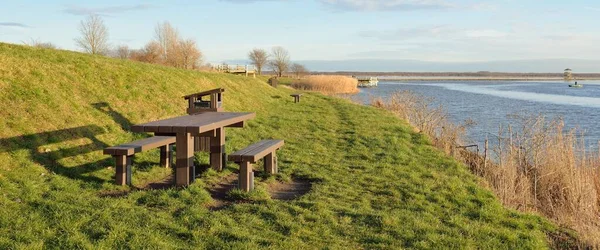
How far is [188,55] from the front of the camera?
4047cm

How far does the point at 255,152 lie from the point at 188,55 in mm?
34132

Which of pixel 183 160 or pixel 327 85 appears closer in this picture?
pixel 183 160

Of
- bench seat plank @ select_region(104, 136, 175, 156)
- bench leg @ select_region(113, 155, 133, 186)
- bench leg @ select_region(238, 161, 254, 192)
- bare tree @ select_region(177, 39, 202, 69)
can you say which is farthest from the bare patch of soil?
bare tree @ select_region(177, 39, 202, 69)

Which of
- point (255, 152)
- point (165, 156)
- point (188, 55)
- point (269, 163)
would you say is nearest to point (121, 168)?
point (165, 156)

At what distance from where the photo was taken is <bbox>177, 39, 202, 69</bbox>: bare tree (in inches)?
1559

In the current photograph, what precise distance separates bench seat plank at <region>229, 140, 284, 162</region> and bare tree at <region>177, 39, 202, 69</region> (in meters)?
31.5

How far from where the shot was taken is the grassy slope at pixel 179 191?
5.82 m

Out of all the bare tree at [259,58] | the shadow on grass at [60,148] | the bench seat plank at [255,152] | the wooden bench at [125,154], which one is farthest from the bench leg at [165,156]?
the bare tree at [259,58]

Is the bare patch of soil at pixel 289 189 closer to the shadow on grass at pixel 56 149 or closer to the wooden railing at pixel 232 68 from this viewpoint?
the shadow on grass at pixel 56 149

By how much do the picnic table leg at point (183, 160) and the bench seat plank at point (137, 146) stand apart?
705mm

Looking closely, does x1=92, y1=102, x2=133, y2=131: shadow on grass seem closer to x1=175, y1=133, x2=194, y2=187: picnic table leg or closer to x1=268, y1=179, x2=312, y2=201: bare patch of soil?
x1=175, y1=133, x2=194, y2=187: picnic table leg

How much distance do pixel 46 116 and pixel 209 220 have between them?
17.5 feet

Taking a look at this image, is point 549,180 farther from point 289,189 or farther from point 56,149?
point 56,149

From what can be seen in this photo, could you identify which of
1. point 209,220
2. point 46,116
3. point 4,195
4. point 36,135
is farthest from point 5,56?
point 209,220
